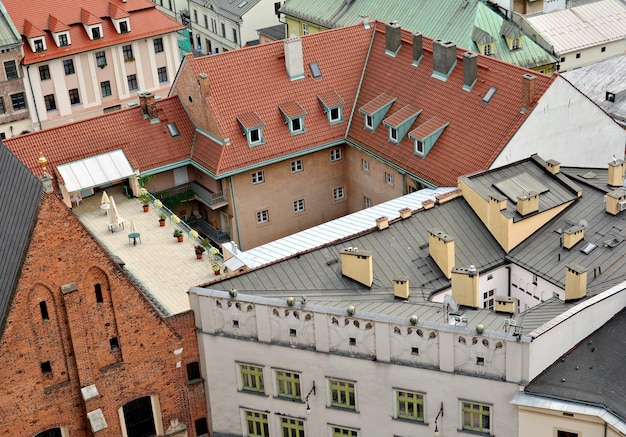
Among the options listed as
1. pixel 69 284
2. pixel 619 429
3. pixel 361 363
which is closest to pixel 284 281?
pixel 361 363

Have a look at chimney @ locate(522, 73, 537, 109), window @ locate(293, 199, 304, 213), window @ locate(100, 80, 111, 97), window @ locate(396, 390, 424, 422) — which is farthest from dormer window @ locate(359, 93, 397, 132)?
window @ locate(100, 80, 111, 97)

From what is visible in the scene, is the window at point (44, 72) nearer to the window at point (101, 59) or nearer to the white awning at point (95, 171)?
the window at point (101, 59)

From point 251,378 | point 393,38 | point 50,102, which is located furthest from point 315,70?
point 50,102

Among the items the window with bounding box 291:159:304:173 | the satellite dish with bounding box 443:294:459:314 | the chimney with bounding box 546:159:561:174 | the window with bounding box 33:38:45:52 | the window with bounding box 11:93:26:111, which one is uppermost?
the window with bounding box 33:38:45:52

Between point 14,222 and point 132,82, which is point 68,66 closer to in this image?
point 132,82

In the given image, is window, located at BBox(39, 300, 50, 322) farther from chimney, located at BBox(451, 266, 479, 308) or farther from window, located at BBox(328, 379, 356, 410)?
chimney, located at BBox(451, 266, 479, 308)

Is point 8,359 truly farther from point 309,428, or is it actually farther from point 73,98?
point 73,98
